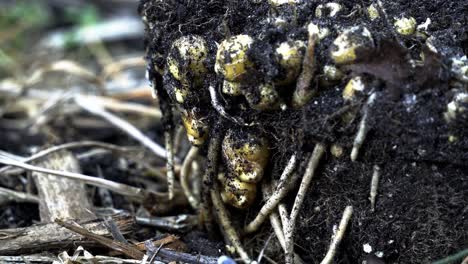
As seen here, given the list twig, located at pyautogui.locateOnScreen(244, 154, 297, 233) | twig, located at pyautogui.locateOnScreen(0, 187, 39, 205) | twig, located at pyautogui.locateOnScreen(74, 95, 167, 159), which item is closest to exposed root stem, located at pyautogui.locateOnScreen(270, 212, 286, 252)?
twig, located at pyautogui.locateOnScreen(244, 154, 297, 233)

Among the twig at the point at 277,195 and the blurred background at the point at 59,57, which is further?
the blurred background at the point at 59,57

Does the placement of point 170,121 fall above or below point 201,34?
below

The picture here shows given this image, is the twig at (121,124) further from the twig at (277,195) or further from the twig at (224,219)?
the twig at (277,195)

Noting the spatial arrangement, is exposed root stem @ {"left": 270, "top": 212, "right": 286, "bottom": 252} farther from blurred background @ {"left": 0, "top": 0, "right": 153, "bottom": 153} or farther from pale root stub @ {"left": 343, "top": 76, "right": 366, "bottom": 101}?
blurred background @ {"left": 0, "top": 0, "right": 153, "bottom": 153}

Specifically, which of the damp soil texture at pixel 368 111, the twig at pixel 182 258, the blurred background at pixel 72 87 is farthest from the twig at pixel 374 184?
the blurred background at pixel 72 87

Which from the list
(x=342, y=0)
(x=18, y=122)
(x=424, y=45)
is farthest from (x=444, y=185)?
(x=18, y=122)

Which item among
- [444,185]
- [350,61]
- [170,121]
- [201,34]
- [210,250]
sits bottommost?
[210,250]

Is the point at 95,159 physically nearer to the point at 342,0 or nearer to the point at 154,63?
the point at 154,63

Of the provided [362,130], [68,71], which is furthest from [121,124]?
[362,130]
